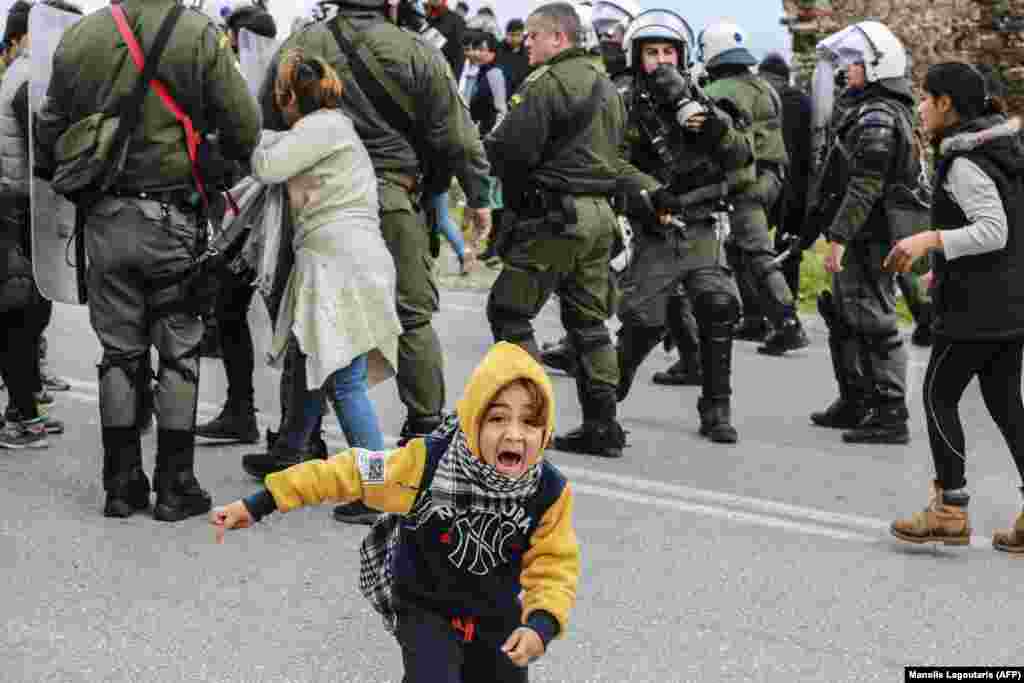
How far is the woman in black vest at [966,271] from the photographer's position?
19.2 feet

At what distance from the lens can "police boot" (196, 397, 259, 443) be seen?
7277 mm

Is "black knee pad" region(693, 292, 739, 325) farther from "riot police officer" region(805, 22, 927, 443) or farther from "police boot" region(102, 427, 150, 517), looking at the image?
"police boot" region(102, 427, 150, 517)

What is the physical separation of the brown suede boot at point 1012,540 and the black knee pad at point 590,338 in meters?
2.02

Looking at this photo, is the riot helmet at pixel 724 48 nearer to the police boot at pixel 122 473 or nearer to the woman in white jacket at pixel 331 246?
the woman in white jacket at pixel 331 246

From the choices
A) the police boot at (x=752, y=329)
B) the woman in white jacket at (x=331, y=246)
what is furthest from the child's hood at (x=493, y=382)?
the police boot at (x=752, y=329)

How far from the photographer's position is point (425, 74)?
6.32 metres

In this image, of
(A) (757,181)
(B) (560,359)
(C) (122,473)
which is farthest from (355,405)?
(A) (757,181)

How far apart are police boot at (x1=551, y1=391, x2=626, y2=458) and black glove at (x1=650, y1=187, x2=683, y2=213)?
36.0 inches

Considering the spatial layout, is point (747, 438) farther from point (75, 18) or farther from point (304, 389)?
point (75, 18)

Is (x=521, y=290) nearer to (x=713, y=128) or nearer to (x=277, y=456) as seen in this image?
(x=713, y=128)

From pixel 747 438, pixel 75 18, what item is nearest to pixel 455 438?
pixel 75 18

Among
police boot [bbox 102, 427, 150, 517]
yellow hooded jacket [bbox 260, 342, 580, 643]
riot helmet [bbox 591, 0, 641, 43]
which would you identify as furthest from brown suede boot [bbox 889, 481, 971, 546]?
riot helmet [bbox 591, 0, 641, 43]

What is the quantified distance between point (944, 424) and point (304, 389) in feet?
7.96

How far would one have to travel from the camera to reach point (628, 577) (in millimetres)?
5555
